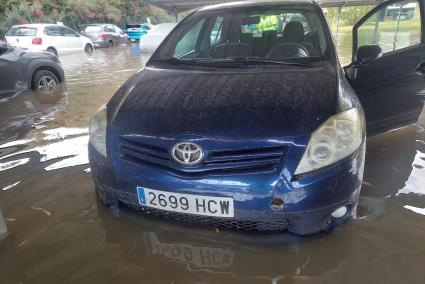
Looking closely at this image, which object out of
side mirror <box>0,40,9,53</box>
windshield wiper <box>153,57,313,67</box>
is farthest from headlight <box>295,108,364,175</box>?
side mirror <box>0,40,9,53</box>

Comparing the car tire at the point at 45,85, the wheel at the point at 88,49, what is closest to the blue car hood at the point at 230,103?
the car tire at the point at 45,85

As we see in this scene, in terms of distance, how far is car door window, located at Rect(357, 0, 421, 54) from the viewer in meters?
3.64

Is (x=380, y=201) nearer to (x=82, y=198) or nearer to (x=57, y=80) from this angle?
(x=82, y=198)

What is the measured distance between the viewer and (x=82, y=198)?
3008 millimetres

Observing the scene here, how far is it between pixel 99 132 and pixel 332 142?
132 centimetres

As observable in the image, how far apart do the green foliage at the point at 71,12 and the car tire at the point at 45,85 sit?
46.0 ft

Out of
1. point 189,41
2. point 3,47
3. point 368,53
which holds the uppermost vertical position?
point 189,41

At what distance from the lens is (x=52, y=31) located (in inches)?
547

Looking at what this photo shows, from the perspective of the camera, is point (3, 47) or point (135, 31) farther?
point (135, 31)

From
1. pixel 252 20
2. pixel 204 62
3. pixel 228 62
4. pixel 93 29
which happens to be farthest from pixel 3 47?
pixel 93 29

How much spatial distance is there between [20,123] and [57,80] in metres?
2.69

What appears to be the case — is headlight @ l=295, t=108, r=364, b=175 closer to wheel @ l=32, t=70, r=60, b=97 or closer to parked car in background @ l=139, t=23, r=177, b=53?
parked car in background @ l=139, t=23, r=177, b=53

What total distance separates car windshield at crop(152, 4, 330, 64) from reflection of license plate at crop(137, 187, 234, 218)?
1342 millimetres

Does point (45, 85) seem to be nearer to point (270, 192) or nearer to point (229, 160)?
point (229, 160)
